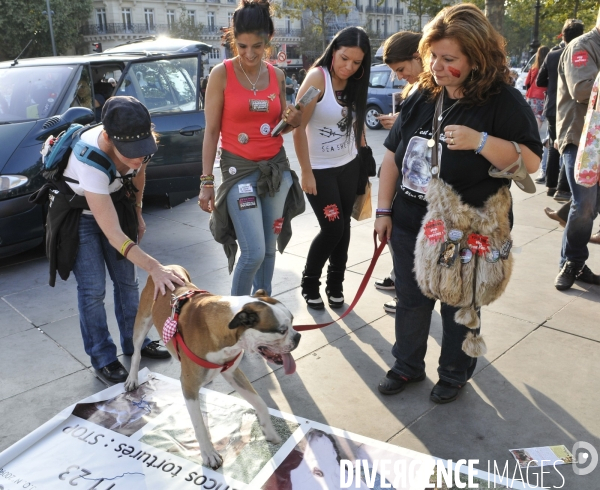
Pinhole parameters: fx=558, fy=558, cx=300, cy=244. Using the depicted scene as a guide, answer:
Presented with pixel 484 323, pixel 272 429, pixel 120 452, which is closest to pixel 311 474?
pixel 272 429

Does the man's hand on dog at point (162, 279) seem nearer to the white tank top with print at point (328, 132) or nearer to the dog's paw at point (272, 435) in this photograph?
the dog's paw at point (272, 435)

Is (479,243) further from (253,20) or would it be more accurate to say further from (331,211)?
(253,20)

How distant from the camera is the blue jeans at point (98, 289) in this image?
3.31 metres

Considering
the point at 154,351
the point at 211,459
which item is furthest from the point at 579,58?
the point at 211,459

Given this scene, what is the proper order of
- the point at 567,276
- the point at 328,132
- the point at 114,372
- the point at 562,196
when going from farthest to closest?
the point at 562,196 → the point at 567,276 → the point at 328,132 → the point at 114,372

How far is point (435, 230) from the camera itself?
2729mm

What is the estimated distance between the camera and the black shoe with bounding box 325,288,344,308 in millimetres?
4395

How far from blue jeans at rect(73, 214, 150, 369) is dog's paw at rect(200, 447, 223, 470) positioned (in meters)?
1.17

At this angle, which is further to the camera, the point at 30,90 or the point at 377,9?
the point at 377,9

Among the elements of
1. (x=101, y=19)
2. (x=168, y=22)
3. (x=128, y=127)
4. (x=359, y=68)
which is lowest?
(x=128, y=127)

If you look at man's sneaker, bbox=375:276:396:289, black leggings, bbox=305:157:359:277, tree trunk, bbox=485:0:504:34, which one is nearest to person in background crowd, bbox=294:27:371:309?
black leggings, bbox=305:157:359:277

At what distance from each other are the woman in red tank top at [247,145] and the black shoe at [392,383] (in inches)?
40.4

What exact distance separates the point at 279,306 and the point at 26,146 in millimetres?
4089

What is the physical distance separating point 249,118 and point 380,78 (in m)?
14.5
